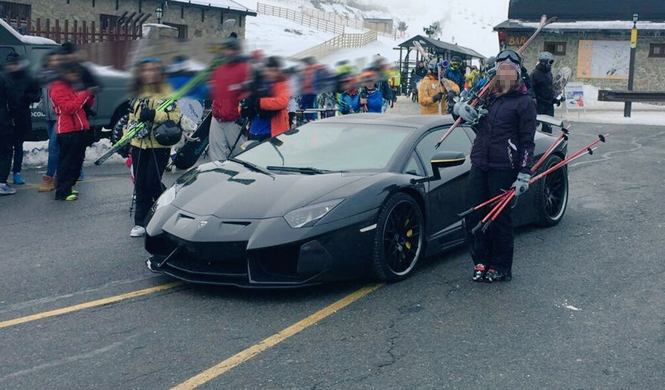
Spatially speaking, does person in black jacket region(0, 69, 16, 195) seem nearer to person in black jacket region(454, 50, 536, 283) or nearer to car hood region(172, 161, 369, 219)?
car hood region(172, 161, 369, 219)

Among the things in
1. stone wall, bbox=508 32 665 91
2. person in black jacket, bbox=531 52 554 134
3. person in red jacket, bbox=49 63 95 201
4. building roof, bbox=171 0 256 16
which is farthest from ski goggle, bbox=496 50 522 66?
stone wall, bbox=508 32 665 91

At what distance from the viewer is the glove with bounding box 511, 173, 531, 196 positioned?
595cm

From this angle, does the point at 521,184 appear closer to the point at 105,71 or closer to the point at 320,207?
the point at 320,207

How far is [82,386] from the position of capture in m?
4.04

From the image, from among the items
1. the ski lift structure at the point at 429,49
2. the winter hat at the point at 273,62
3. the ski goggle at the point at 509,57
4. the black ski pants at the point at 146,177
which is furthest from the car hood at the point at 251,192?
the ski lift structure at the point at 429,49

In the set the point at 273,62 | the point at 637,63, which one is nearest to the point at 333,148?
the point at 273,62

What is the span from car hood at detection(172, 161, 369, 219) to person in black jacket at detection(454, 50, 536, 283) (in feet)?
3.17

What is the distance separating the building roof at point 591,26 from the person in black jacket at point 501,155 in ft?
106

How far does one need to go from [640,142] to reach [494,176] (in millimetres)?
12606

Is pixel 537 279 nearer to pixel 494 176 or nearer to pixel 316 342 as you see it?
pixel 494 176

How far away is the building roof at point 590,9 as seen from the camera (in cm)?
3725

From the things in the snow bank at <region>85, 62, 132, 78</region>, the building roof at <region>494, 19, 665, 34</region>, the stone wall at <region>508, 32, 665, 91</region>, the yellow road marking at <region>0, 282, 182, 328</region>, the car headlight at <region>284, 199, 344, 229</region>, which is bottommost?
the yellow road marking at <region>0, 282, 182, 328</region>

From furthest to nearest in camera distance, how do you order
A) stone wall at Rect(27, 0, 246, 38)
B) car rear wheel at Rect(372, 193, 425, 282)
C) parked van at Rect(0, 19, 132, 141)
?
stone wall at Rect(27, 0, 246, 38) → parked van at Rect(0, 19, 132, 141) → car rear wheel at Rect(372, 193, 425, 282)

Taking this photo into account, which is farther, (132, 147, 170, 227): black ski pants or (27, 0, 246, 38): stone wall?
(27, 0, 246, 38): stone wall
